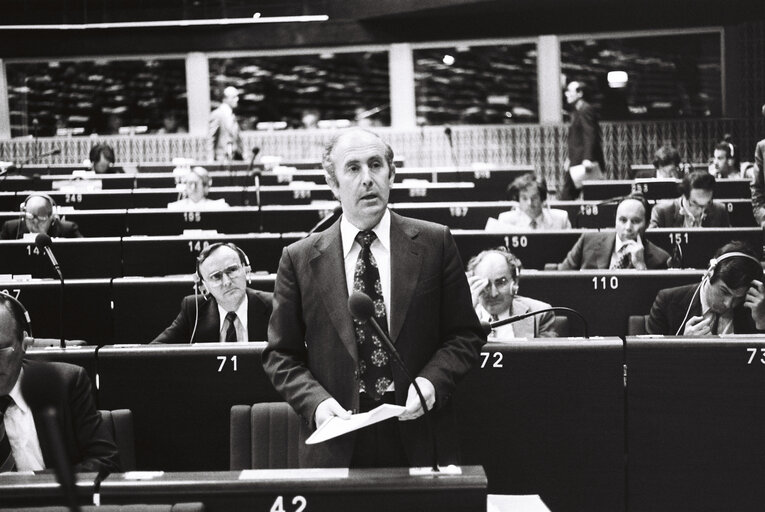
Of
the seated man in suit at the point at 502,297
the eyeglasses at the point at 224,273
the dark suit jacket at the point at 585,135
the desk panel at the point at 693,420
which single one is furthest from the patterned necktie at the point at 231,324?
the dark suit jacket at the point at 585,135

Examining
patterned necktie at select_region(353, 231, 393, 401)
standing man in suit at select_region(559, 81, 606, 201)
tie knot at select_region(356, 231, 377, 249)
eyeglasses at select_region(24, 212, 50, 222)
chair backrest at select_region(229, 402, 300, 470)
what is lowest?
chair backrest at select_region(229, 402, 300, 470)

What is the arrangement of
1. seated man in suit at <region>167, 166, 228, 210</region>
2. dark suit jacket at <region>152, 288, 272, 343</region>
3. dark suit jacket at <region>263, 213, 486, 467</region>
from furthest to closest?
seated man in suit at <region>167, 166, 228, 210</region> → dark suit jacket at <region>152, 288, 272, 343</region> → dark suit jacket at <region>263, 213, 486, 467</region>

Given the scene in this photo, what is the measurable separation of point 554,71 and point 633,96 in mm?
1185

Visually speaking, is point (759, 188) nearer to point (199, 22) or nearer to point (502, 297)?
point (502, 297)

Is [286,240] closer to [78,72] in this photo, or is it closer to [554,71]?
[554,71]

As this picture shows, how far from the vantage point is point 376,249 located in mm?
2732

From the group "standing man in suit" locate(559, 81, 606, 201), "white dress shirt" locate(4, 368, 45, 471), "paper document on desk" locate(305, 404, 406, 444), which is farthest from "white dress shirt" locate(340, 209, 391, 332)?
"standing man in suit" locate(559, 81, 606, 201)

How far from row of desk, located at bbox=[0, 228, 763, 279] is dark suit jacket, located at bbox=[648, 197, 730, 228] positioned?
4.85 feet

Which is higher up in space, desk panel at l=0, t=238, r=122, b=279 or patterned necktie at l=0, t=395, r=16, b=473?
desk panel at l=0, t=238, r=122, b=279

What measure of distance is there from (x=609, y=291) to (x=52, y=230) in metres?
4.46

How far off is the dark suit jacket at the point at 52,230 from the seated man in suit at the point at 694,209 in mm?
4301

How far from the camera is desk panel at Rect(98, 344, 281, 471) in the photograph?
3.66 m

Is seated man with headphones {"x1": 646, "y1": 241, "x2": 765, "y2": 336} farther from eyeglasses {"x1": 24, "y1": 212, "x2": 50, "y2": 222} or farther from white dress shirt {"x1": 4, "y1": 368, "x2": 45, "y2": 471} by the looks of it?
eyeglasses {"x1": 24, "y1": 212, "x2": 50, "y2": 222}

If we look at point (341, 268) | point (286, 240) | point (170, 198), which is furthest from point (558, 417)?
point (170, 198)
